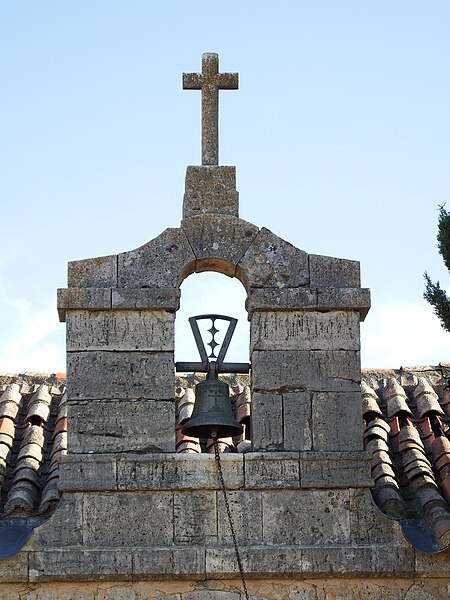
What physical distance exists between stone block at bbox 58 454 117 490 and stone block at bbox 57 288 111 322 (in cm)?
102

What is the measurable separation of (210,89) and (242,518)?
3.13 metres

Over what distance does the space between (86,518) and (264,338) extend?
1742mm

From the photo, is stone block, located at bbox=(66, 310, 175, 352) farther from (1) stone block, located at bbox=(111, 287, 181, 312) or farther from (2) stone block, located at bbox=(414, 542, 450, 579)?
(2) stone block, located at bbox=(414, 542, 450, 579)

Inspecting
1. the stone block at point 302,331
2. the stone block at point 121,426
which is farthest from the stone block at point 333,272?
the stone block at point 121,426

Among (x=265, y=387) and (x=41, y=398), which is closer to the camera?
(x=265, y=387)

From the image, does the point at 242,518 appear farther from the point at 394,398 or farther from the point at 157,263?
the point at 394,398

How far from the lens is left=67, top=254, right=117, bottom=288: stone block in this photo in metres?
10.0

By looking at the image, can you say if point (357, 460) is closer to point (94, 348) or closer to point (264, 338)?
point (264, 338)

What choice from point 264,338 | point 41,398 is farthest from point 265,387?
point 41,398

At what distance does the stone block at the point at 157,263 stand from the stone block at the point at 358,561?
2.11 metres

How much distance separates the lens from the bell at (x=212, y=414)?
32.3 ft

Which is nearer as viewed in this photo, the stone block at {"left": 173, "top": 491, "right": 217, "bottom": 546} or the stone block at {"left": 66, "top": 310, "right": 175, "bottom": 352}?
the stone block at {"left": 173, "top": 491, "right": 217, "bottom": 546}

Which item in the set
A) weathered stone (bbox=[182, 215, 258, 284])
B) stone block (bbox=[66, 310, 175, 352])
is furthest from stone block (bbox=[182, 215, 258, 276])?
stone block (bbox=[66, 310, 175, 352])

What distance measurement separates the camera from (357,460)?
9.77 metres
